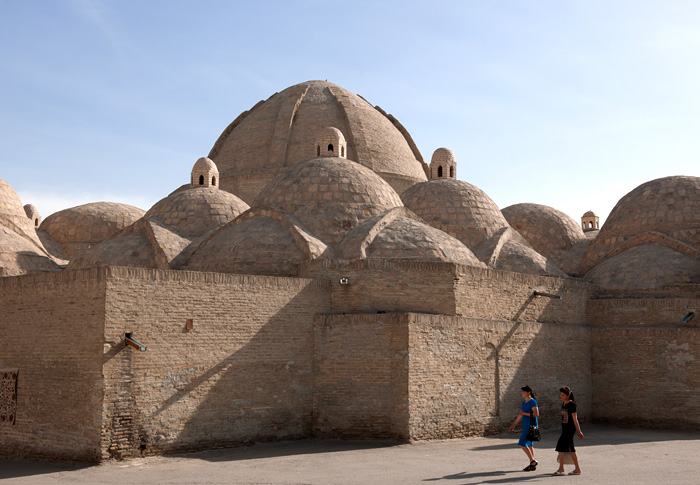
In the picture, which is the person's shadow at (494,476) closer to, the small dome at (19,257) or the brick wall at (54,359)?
the brick wall at (54,359)

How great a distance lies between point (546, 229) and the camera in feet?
85.3

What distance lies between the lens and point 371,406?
544 inches

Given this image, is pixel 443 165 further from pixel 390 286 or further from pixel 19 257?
pixel 19 257

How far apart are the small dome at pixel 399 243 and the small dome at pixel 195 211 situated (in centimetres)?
387

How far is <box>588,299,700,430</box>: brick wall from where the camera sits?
16.5 meters

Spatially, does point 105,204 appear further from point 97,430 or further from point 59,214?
point 97,430

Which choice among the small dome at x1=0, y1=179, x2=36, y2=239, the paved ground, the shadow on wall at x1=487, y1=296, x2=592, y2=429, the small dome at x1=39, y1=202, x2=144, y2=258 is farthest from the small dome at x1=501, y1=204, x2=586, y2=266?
the small dome at x1=0, y1=179, x2=36, y2=239

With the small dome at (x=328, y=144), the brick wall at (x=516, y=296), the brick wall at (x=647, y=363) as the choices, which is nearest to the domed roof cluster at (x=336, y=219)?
the small dome at (x=328, y=144)

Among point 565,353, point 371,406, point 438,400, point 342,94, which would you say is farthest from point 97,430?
point 342,94

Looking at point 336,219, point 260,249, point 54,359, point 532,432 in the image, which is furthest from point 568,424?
point 336,219

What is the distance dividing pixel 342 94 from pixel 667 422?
15.3 metres

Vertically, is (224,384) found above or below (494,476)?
above

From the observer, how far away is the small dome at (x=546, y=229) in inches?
1013

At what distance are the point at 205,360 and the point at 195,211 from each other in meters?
6.56
